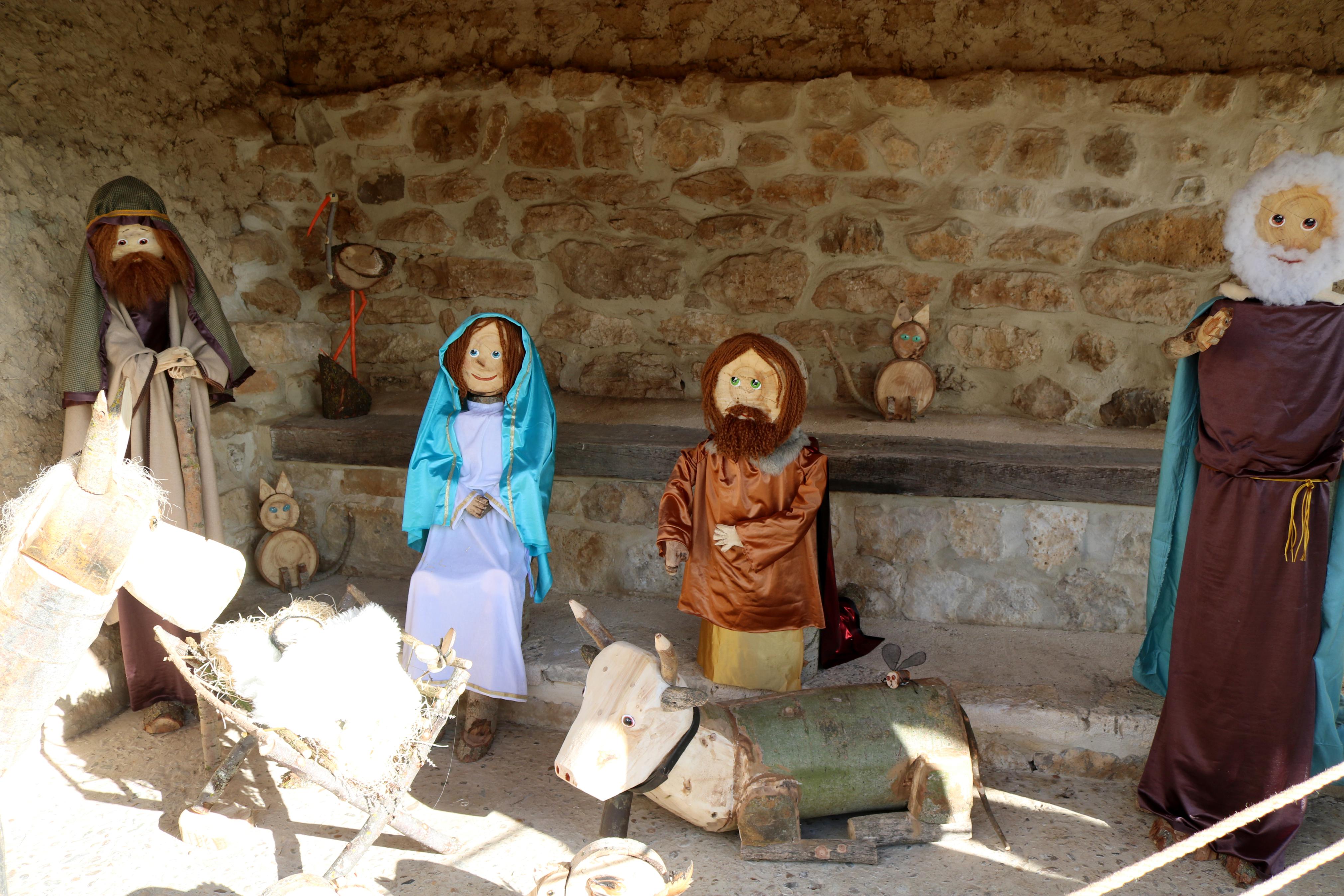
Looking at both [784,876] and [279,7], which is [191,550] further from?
[279,7]

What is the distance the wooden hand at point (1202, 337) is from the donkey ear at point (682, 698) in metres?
1.51

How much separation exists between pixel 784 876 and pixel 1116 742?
3.91 feet

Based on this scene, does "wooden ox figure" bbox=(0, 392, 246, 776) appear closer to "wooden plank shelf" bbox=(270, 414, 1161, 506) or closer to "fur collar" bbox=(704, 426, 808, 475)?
"fur collar" bbox=(704, 426, 808, 475)

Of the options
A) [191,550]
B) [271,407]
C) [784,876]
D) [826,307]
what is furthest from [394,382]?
[191,550]

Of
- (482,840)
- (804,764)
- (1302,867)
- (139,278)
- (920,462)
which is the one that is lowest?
(482,840)

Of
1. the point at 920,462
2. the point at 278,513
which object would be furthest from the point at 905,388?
the point at 278,513

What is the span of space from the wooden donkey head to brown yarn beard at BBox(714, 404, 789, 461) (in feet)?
3.63

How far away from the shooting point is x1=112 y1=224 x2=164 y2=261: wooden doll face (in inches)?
114

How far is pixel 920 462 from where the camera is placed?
3.22 metres

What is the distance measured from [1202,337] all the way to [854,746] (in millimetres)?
1414

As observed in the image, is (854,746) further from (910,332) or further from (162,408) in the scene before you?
(162,408)

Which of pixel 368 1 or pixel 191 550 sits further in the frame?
pixel 368 1

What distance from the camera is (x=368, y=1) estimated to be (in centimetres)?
412

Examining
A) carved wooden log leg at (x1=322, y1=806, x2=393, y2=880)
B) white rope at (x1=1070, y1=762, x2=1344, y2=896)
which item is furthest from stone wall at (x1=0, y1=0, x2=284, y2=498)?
white rope at (x1=1070, y1=762, x2=1344, y2=896)
